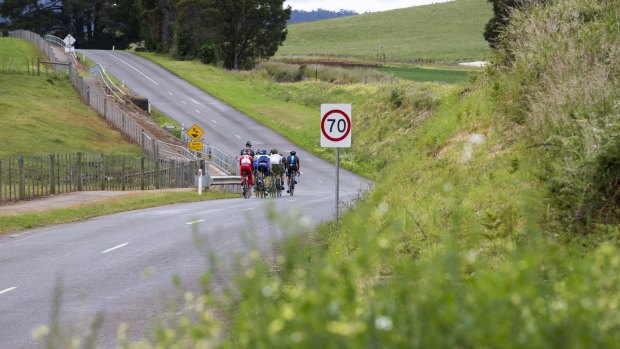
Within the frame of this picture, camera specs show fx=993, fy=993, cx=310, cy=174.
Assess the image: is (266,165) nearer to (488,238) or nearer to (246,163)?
(246,163)

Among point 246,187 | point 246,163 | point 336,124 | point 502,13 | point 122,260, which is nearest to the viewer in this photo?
point 122,260

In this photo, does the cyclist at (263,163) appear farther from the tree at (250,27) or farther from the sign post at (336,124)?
the tree at (250,27)

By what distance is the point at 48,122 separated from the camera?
5244 centimetres

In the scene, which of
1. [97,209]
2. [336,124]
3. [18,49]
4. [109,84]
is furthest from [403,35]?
[336,124]

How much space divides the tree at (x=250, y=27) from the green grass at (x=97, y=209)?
5003 centimetres

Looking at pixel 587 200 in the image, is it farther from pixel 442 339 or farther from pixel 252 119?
pixel 252 119

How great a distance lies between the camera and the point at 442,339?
427cm

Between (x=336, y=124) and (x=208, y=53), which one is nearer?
(x=336, y=124)

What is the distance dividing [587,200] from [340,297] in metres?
6.17

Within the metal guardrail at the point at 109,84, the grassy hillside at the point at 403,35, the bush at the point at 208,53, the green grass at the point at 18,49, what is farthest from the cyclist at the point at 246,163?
the grassy hillside at the point at 403,35

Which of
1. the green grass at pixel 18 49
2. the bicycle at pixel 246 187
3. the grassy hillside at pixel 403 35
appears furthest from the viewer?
the grassy hillside at pixel 403 35

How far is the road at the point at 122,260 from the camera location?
12.0 metres

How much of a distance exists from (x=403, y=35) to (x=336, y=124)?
134 metres

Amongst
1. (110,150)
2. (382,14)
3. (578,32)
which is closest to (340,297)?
(578,32)
